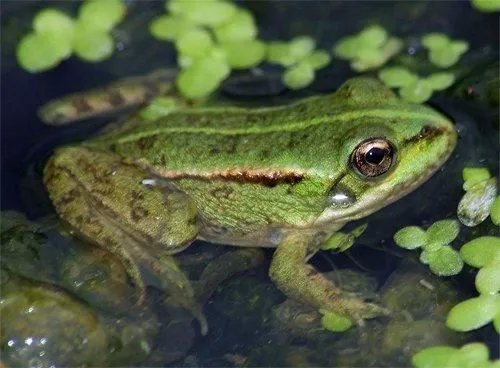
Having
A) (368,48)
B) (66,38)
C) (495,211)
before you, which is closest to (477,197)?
(495,211)

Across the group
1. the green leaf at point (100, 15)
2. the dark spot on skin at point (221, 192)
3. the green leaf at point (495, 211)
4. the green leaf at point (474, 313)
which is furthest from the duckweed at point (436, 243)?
the green leaf at point (100, 15)

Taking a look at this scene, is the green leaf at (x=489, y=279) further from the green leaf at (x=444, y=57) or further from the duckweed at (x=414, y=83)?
the green leaf at (x=444, y=57)

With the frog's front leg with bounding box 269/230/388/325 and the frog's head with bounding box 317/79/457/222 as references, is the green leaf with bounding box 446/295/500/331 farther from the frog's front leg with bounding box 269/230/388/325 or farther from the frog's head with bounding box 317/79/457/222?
the frog's head with bounding box 317/79/457/222

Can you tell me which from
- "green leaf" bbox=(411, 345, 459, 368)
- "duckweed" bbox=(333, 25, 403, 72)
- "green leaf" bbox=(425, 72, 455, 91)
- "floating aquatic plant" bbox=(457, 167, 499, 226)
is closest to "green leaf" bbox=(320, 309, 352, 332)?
"green leaf" bbox=(411, 345, 459, 368)

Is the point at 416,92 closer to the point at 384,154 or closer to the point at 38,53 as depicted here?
the point at 384,154

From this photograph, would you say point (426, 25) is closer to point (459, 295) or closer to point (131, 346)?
point (459, 295)

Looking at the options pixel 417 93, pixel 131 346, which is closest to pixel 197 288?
pixel 131 346
